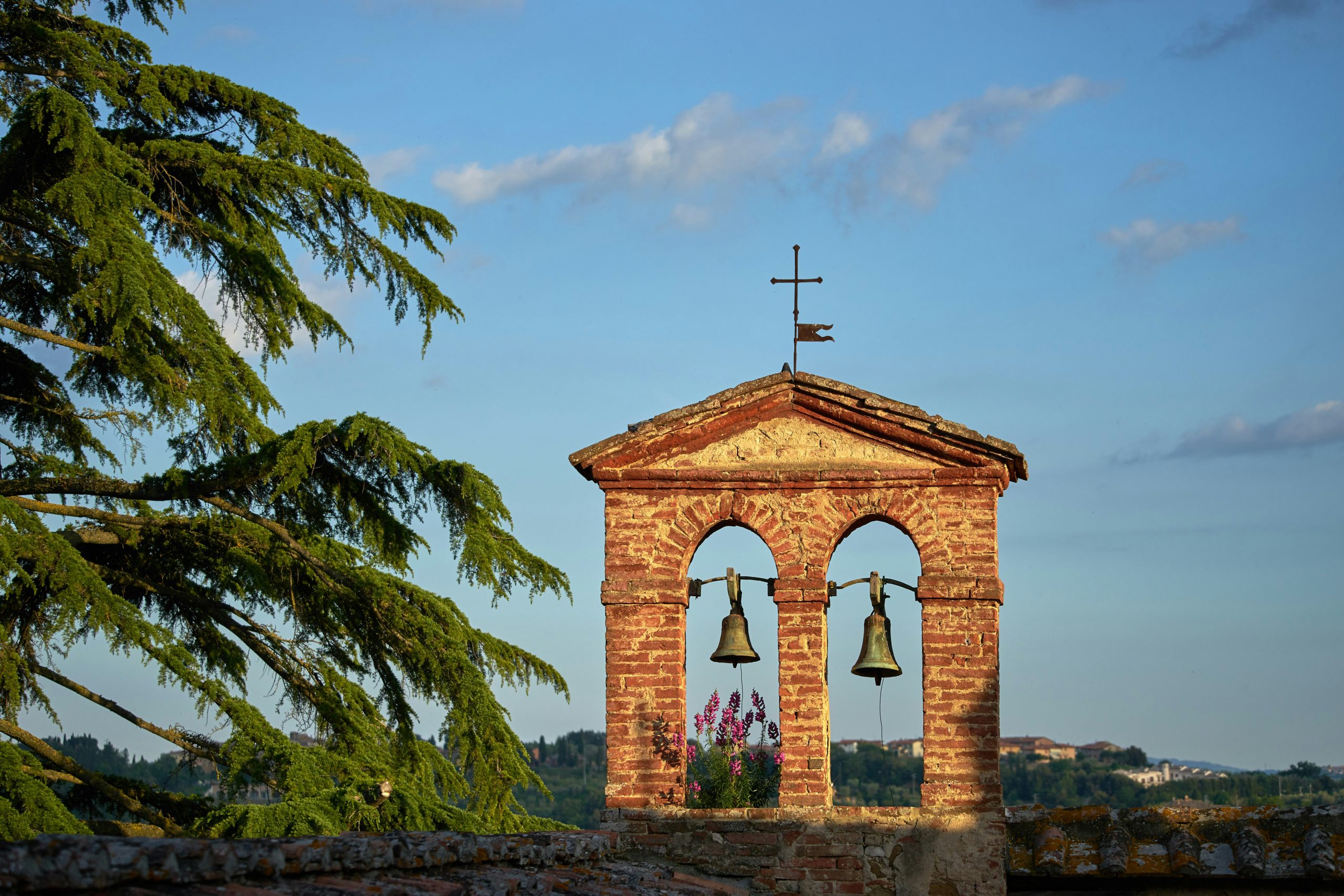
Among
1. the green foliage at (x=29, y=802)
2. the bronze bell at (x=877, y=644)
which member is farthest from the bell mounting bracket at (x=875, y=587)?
the green foliage at (x=29, y=802)

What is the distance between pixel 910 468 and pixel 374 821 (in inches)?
168

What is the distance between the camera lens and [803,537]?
257 inches

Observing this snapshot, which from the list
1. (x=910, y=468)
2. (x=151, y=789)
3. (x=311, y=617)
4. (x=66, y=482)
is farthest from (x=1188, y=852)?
(x=66, y=482)

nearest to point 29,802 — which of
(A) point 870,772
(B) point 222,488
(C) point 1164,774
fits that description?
(B) point 222,488

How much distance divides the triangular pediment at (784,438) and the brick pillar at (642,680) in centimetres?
55

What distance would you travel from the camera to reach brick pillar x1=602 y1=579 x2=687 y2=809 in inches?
253

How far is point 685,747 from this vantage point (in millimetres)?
6512

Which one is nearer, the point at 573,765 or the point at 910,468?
the point at 910,468

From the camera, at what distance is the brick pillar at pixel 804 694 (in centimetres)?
631

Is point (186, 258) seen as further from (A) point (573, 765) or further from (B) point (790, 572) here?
(A) point (573, 765)

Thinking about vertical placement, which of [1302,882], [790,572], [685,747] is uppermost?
[790,572]

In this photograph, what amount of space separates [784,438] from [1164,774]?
25.3 metres

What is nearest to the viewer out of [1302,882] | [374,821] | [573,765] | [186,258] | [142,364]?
[1302,882]

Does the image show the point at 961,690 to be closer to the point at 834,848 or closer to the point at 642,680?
the point at 834,848
